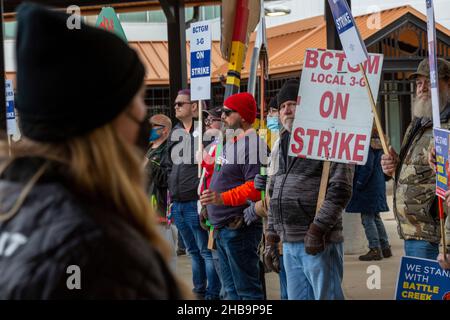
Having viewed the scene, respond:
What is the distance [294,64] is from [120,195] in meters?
14.5

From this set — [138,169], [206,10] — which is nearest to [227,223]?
[138,169]

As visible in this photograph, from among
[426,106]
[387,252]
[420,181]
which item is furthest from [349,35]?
[387,252]

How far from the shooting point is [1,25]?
4461 millimetres

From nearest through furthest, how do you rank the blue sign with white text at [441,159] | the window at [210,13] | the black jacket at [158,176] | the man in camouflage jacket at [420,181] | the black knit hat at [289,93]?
the blue sign with white text at [441,159] → the man in camouflage jacket at [420,181] → the black knit hat at [289,93] → the black jacket at [158,176] → the window at [210,13]

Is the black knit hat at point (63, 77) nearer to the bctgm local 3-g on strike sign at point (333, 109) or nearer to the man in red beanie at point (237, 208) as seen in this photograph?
the bctgm local 3-g on strike sign at point (333, 109)

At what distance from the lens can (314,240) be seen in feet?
15.4

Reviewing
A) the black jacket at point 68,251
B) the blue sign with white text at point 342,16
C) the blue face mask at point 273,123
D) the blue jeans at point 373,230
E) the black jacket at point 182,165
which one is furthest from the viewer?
the blue jeans at point 373,230

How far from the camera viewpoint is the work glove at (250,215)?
19.0ft

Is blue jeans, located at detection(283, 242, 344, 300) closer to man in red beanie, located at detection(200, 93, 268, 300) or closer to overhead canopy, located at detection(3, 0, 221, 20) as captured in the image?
man in red beanie, located at detection(200, 93, 268, 300)

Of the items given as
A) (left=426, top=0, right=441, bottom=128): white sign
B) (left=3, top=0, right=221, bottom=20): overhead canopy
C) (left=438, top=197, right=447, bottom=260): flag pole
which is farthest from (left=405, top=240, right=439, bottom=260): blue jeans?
(left=3, top=0, right=221, bottom=20): overhead canopy

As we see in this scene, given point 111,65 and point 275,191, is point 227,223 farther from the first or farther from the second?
point 111,65

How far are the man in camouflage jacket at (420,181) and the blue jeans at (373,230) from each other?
4.17 metres

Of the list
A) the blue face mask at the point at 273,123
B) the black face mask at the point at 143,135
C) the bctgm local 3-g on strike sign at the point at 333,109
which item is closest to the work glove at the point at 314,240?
the bctgm local 3-g on strike sign at the point at 333,109

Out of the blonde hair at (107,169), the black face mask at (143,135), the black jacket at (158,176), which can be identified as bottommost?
the black jacket at (158,176)
